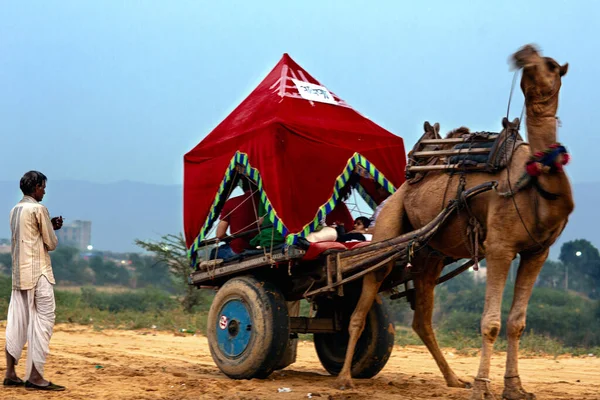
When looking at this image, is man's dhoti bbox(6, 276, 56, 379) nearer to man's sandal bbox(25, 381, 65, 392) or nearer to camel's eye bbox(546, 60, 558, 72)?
man's sandal bbox(25, 381, 65, 392)

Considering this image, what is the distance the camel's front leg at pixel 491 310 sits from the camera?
22.8ft

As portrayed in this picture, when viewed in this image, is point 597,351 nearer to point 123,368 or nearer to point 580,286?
point 123,368

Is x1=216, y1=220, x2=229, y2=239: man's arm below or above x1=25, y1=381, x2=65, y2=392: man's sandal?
above

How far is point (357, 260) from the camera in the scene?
823 centimetres

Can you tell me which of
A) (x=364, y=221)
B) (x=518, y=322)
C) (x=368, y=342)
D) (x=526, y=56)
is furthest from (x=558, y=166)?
(x=368, y=342)

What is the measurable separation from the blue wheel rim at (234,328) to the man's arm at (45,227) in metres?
2.08

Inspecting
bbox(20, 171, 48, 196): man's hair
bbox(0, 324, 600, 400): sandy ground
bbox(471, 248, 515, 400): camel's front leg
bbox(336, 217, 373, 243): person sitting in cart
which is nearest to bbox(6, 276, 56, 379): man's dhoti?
bbox(0, 324, 600, 400): sandy ground

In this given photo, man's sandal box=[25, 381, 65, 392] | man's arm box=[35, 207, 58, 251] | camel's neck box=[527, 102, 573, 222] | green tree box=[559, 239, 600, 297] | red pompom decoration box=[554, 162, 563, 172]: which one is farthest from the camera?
green tree box=[559, 239, 600, 297]

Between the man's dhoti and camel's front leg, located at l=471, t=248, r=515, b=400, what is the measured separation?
388 centimetres

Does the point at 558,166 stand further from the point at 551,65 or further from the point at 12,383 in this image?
→ the point at 12,383

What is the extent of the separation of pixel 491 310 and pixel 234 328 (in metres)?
3.03

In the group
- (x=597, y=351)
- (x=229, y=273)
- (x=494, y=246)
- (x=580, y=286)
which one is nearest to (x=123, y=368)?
(x=229, y=273)

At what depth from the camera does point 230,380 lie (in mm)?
8750

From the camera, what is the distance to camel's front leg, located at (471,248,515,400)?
6.95 meters
